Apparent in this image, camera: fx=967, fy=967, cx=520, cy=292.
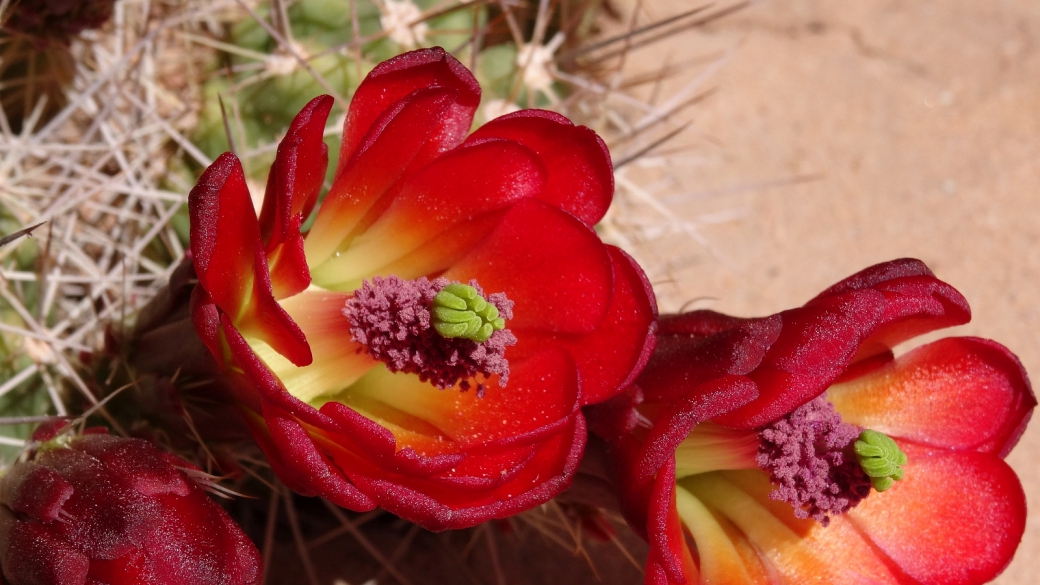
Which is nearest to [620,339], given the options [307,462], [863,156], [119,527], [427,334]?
[427,334]

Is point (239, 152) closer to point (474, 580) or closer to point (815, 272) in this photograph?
point (474, 580)

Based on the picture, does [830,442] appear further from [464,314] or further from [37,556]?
[37,556]

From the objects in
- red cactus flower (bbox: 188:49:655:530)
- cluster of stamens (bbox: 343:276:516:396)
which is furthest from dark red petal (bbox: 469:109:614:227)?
cluster of stamens (bbox: 343:276:516:396)

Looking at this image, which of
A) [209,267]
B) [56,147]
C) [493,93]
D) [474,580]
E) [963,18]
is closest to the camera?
[209,267]

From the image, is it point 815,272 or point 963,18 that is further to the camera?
point 963,18

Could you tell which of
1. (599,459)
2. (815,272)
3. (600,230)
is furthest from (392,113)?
(815,272)

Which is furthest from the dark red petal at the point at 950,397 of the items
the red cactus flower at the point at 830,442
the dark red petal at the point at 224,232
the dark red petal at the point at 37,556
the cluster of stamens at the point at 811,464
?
the dark red petal at the point at 37,556
